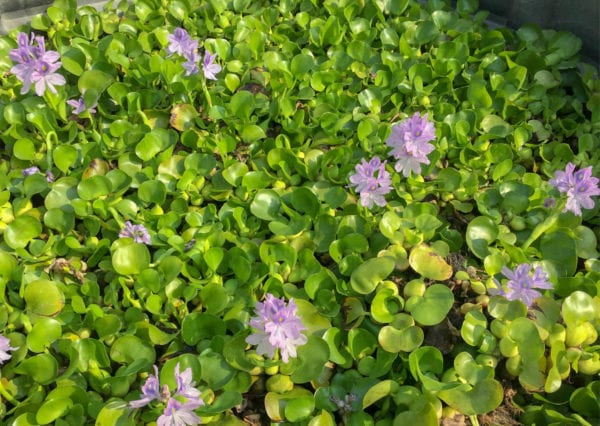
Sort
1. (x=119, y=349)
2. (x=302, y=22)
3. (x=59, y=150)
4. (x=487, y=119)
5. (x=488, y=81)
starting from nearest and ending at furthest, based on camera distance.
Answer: (x=119, y=349) → (x=59, y=150) → (x=487, y=119) → (x=488, y=81) → (x=302, y=22)

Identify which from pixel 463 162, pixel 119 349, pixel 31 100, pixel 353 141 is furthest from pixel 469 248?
pixel 31 100

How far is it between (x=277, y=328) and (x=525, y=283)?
0.88m

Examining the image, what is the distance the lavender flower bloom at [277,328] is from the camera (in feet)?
5.49

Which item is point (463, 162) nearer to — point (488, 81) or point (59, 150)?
point (488, 81)

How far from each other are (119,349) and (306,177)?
108cm

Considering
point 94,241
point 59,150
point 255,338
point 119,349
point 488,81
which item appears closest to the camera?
point 255,338

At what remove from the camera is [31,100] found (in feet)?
9.20

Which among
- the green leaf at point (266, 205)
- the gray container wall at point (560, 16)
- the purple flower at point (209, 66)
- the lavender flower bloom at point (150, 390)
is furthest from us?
the gray container wall at point (560, 16)

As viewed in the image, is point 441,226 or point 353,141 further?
point 353,141

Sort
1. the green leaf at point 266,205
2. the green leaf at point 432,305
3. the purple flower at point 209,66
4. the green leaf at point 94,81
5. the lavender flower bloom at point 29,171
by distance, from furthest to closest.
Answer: the green leaf at point 94,81 < the purple flower at point 209,66 < the lavender flower bloom at point 29,171 < the green leaf at point 266,205 < the green leaf at point 432,305

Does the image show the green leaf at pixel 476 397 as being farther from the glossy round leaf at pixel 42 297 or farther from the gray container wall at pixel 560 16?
the gray container wall at pixel 560 16

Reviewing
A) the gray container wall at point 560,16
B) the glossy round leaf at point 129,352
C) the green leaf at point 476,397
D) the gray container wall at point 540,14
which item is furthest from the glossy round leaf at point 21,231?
the gray container wall at point 560,16

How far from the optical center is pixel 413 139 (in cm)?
214

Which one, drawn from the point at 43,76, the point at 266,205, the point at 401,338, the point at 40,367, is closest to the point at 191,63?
the point at 43,76
